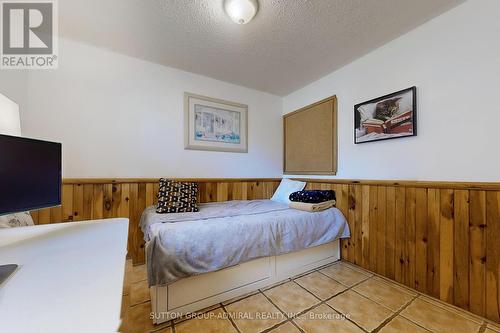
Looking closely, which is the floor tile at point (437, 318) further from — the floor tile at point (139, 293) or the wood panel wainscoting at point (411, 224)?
the floor tile at point (139, 293)

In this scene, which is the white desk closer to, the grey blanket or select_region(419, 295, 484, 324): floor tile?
A: the grey blanket

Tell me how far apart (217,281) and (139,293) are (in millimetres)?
677

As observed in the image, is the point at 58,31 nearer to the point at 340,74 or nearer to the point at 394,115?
the point at 340,74

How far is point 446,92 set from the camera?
59.5 inches

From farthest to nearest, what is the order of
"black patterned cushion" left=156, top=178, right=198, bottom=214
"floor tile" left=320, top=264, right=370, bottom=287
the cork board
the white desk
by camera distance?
the cork board
"black patterned cushion" left=156, top=178, right=198, bottom=214
"floor tile" left=320, top=264, right=370, bottom=287
the white desk

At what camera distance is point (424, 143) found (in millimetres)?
1623

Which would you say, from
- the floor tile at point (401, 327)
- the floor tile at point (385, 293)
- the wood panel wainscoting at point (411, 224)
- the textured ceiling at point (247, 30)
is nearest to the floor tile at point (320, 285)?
the floor tile at point (385, 293)

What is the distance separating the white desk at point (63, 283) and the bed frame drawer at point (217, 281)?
0.69 meters

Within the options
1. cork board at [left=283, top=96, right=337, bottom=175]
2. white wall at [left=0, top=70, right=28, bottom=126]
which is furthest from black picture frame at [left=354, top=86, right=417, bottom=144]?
white wall at [left=0, top=70, right=28, bottom=126]

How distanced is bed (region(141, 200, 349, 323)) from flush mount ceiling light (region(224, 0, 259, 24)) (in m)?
1.60

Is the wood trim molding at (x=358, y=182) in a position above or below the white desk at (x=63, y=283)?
above

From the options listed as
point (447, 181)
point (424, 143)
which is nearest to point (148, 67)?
point (424, 143)

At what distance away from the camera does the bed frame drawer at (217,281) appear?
1.32 meters

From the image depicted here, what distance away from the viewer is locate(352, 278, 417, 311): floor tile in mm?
1452
